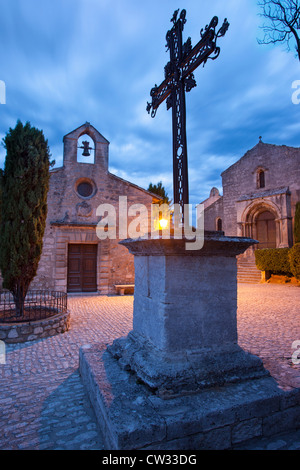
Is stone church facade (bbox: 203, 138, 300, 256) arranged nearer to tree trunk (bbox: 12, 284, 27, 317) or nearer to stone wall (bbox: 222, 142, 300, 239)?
stone wall (bbox: 222, 142, 300, 239)

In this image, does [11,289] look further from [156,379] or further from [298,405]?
[298,405]

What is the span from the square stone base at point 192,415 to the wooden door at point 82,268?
8.96 m

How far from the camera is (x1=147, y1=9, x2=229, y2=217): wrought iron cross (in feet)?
8.84

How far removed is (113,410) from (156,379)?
456mm

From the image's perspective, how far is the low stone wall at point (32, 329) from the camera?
17.4 ft

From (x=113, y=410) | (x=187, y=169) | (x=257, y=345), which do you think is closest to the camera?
(x=113, y=410)

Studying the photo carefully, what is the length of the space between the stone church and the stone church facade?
373 inches

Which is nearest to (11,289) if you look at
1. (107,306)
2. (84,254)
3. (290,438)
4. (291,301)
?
(107,306)

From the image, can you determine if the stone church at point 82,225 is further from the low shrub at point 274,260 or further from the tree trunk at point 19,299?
the low shrub at point 274,260

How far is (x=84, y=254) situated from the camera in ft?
38.1

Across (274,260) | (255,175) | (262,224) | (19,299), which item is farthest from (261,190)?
(19,299)

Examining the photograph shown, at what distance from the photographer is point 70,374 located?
12.2 ft

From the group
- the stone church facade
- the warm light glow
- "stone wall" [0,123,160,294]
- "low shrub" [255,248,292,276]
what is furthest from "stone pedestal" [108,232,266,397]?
the stone church facade

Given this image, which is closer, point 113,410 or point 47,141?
point 113,410
